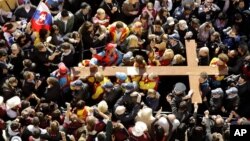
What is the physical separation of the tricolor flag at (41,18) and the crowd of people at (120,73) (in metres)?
0.06

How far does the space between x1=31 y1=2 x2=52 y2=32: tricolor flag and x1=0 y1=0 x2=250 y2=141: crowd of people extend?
0.06m

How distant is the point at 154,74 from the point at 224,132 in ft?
7.26

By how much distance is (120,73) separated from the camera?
17.5m

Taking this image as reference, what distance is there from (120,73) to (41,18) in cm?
249

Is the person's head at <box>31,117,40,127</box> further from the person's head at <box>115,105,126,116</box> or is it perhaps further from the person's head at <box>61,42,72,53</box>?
the person's head at <box>61,42,72,53</box>

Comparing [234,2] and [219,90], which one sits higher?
[234,2]

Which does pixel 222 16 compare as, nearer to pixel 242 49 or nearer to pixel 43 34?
pixel 242 49

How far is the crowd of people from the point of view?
1658 cm

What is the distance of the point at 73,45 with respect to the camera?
18062 millimetres

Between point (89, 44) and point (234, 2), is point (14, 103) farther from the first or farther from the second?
point (234, 2)

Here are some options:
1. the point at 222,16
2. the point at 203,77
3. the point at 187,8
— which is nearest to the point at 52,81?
the point at 203,77

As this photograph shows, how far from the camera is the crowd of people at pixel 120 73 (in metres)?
16.6

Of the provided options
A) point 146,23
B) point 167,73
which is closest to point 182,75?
point 167,73

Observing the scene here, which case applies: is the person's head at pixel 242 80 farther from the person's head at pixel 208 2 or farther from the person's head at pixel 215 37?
the person's head at pixel 208 2
